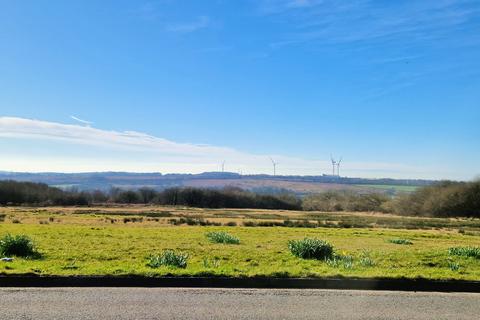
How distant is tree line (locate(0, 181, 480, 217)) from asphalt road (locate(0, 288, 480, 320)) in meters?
84.3

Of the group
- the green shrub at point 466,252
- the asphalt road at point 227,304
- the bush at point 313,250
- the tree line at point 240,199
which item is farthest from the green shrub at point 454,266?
the tree line at point 240,199

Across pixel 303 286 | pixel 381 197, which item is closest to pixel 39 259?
pixel 303 286

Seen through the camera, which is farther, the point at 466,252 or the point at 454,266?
the point at 466,252

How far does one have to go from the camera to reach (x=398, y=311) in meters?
8.00

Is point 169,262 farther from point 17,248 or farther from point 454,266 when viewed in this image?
point 454,266

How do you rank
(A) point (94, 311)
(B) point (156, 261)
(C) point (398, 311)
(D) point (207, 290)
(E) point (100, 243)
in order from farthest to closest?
(E) point (100, 243) → (B) point (156, 261) → (D) point (207, 290) → (C) point (398, 311) → (A) point (94, 311)

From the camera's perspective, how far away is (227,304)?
8.16m

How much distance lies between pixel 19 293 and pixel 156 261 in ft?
12.3

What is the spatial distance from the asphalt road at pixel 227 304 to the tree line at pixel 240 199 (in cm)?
8428

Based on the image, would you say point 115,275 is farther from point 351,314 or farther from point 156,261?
point 351,314

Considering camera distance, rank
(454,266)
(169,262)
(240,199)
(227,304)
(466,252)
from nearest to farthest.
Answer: (227,304), (169,262), (454,266), (466,252), (240,199)

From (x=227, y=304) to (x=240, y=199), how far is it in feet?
391

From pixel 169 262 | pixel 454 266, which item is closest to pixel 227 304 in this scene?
pixel 169 262

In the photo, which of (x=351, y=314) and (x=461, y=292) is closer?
(x=351, y=314)
